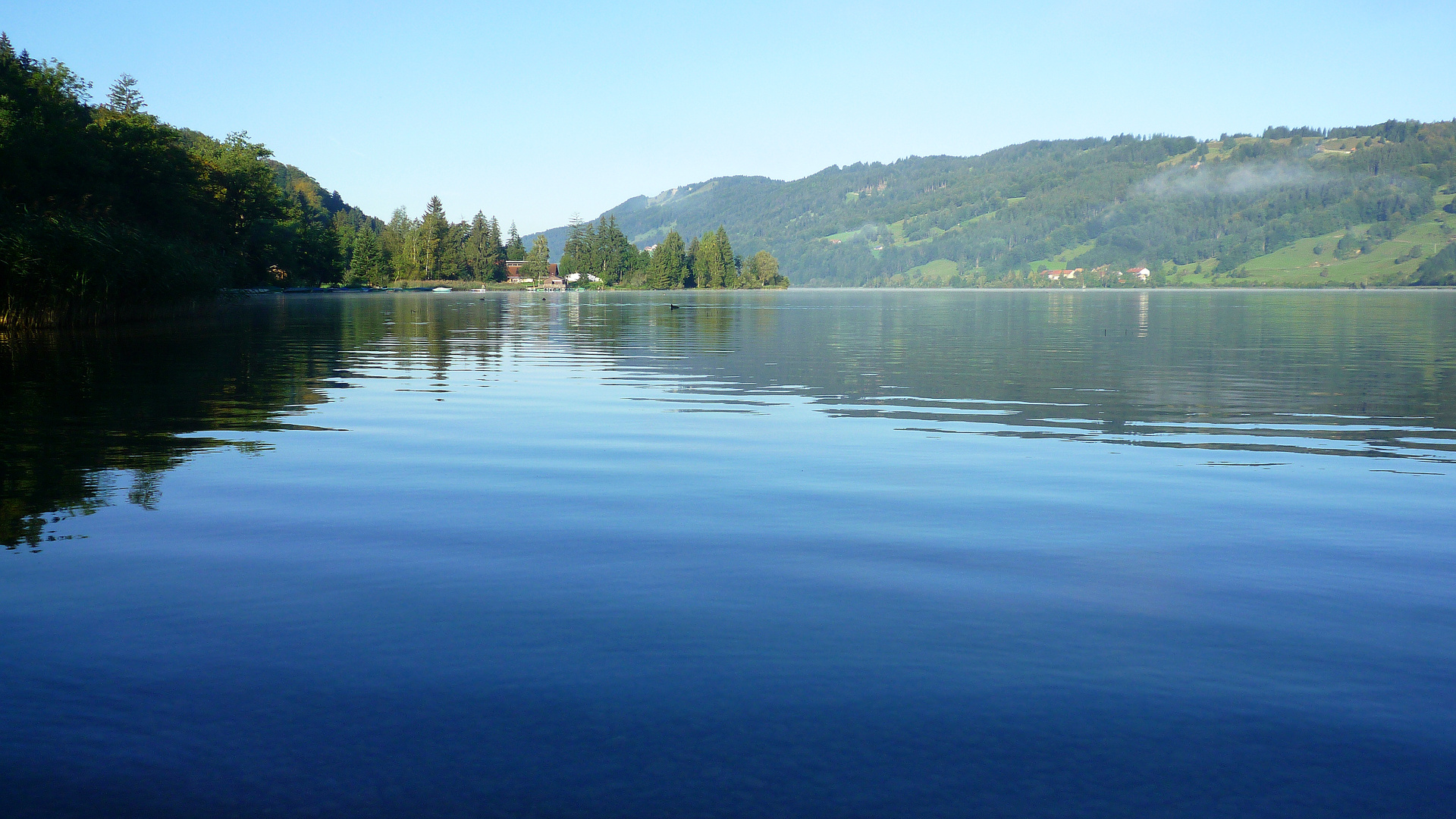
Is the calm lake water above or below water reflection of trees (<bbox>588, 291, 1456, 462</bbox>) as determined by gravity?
below

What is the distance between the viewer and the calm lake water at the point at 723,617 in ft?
15.3

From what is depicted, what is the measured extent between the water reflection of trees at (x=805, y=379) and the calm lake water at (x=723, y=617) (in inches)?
11.0

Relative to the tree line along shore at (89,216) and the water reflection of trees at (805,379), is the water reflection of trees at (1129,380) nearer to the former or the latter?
the water reflection of trees at (805,379)

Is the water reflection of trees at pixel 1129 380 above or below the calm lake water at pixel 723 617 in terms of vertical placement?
above

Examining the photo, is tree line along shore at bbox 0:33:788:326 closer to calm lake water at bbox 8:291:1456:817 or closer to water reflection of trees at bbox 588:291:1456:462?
water reflection of trees at bbox 588:291:1456:462

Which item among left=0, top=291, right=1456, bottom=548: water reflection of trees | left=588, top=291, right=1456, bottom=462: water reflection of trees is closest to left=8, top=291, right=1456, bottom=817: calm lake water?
left=0, top=291, right=1456, bottom=548: water reflection of trees

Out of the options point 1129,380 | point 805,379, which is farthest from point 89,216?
point 1129,380

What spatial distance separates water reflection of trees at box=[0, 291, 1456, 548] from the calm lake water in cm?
28

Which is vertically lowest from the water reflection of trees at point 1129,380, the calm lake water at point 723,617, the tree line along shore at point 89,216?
the calm lake water at point 723,617

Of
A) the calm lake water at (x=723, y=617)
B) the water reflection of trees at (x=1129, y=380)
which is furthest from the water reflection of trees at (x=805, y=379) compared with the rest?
the calm lake water at (x=723, y=617)

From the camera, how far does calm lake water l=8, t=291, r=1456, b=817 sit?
466 centimetres

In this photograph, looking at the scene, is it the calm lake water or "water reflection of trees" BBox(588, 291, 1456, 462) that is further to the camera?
"water reflection of trees" BBox(588, 291, 1456, 462)

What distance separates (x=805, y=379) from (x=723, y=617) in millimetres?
20417

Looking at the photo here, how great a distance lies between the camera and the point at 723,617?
23.1ft
